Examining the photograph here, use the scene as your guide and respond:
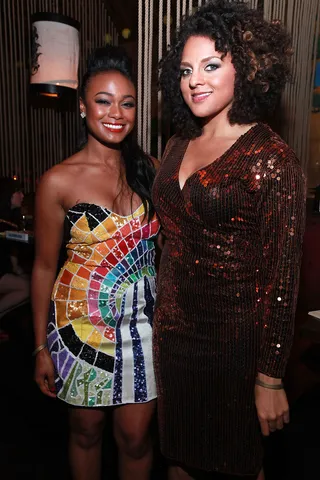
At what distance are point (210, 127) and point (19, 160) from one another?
3.58m

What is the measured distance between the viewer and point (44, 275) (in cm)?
169

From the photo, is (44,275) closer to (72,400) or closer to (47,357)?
(47,357)

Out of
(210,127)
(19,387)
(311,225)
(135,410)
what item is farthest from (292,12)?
(19,387)

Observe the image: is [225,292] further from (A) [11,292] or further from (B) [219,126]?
(A) [11,292]

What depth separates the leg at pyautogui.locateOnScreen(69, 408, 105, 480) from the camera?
1658 mm

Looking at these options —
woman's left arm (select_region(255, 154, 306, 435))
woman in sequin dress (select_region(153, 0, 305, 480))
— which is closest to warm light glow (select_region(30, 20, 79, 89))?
woman in sequin dress (select_region(153, 0, 305, 480))

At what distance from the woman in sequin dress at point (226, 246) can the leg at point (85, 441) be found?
28cm

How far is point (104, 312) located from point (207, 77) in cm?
84

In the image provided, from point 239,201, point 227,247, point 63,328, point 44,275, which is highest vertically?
point 239,201

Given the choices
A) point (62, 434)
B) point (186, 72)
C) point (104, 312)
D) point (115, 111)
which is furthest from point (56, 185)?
point (62, 434)

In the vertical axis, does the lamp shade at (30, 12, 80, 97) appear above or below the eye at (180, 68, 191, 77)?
above

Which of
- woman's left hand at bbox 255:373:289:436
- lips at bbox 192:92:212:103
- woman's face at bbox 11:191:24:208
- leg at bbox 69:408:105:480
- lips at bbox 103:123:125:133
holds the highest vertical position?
lips at bbox 192:92:212:103

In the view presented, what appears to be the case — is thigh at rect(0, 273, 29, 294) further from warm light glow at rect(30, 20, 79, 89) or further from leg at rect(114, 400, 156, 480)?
leg at rect(114, 400, 156, 480)

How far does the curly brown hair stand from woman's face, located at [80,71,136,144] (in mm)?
331
